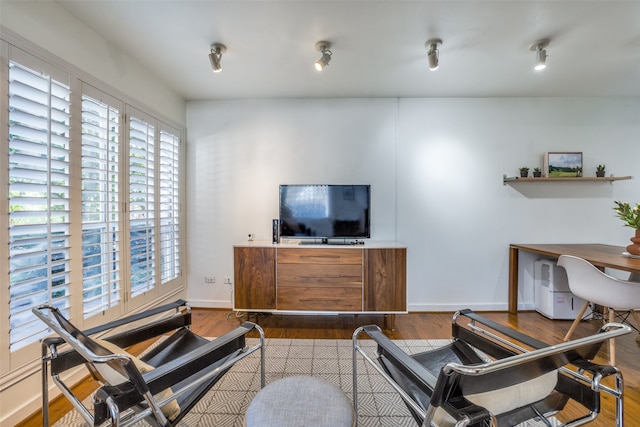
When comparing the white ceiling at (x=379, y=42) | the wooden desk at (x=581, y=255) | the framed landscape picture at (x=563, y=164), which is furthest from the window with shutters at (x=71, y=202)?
the framed landscape picture at (x=563, y=164)

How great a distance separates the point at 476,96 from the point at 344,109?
5.20 ft

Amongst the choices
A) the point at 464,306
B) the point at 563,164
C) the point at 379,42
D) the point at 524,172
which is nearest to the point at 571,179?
the point at 563,164

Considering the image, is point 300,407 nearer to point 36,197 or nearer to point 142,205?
point 36,197

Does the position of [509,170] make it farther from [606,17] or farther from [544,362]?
[544,362]

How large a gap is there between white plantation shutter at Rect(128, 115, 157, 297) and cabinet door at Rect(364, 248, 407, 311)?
217cm

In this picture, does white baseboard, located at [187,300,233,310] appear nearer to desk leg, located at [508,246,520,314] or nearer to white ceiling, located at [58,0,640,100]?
white ceiling, located at [58,0,640,100]

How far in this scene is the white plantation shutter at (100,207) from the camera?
1866 millimetres

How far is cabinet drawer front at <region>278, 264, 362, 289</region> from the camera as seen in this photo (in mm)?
2586

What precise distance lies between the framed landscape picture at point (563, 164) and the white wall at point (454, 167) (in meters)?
0.10

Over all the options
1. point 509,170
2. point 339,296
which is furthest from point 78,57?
point 509,170

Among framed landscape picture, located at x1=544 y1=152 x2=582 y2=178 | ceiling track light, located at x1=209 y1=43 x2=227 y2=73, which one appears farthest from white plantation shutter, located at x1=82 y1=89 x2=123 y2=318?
framed landscape picture, located at x1=544 y1=152 x2=582 y2=178

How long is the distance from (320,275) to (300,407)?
1.59 m

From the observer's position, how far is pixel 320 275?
2.60m

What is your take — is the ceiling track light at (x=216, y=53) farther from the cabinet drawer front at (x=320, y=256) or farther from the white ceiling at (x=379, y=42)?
the cabinet drawer front at (x=320, y=256)
